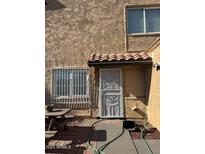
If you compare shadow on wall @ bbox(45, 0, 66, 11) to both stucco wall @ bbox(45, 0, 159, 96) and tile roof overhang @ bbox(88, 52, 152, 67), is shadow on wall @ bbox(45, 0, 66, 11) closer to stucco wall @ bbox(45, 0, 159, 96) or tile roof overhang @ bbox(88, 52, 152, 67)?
stucco wall @ bbox(45, 0, 159, 96)

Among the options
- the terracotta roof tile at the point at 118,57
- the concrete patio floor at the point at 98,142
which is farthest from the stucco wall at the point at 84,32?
the concrete patio floor at the point at 98,142

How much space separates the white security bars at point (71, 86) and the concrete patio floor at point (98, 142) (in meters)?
3.16

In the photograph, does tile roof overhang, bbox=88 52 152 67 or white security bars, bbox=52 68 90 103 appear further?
white security bars, bbox=52 68 90 103

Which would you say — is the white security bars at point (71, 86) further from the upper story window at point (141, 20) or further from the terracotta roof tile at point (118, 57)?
the upper story window at point (141, 20)

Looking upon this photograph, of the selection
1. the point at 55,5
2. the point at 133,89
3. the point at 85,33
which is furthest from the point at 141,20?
the point at 55,5

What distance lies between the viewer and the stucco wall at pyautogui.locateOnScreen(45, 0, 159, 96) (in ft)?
42.6

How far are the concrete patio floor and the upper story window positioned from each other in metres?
5.86

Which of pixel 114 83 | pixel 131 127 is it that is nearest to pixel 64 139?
pixel 131 127

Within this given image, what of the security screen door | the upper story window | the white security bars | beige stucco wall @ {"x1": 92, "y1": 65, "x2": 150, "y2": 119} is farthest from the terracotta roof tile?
the upper story window

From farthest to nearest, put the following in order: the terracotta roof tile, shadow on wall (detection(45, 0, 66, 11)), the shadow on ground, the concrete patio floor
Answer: shadow on wall (detection(45, 0, 66, 11))
the terracotta roof tile
the shadow on ground
the concrete patio floor

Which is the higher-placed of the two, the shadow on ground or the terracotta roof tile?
the terracotta roof tile

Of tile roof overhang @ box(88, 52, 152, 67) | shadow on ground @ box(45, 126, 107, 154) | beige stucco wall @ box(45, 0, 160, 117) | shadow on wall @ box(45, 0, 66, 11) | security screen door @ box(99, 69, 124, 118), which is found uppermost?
shadow on wall @ box(45, 0, 66, 11)

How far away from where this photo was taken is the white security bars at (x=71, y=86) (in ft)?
41.8
